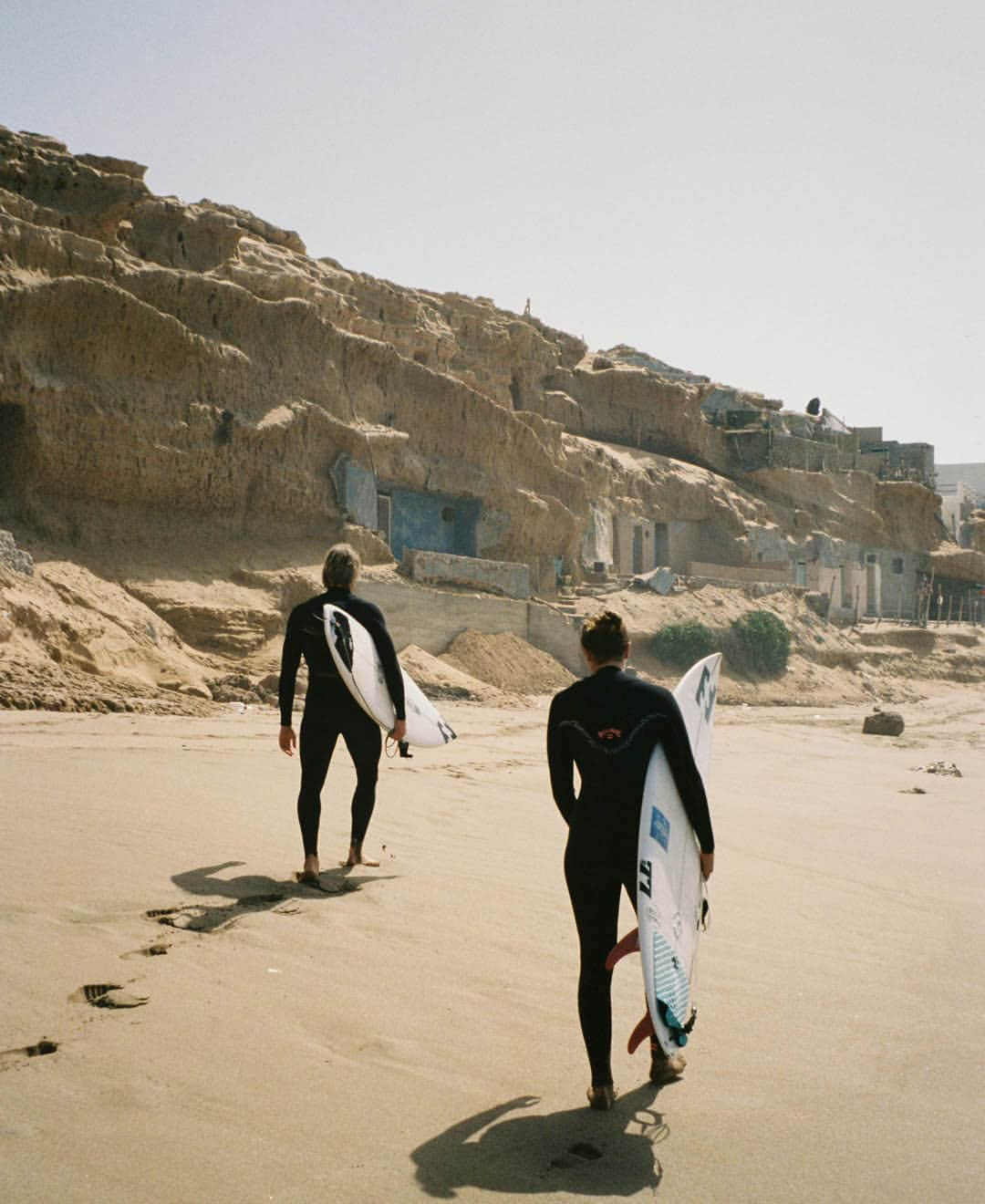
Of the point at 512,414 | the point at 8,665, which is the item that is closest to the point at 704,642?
the point at 512,414

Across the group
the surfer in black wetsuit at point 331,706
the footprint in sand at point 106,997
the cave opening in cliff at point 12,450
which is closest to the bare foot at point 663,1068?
the footprint in sand at point 106,997

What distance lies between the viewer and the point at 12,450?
51.2 ft

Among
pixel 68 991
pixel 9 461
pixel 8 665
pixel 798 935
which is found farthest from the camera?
pixel 9 461

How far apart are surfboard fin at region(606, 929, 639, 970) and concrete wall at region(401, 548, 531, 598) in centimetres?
1632

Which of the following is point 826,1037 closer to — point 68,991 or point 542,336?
point 68,991

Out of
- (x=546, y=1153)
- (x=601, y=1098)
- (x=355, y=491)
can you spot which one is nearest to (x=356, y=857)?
(x=601, y=1098)

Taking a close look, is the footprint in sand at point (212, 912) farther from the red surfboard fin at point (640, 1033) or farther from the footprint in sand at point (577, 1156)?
the footprint in sand at point (577, 1156)

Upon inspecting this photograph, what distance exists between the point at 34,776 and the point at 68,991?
3318mm

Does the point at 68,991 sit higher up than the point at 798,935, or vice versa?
the point at 68,991

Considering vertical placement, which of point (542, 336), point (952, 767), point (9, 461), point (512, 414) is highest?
point (542, 336)

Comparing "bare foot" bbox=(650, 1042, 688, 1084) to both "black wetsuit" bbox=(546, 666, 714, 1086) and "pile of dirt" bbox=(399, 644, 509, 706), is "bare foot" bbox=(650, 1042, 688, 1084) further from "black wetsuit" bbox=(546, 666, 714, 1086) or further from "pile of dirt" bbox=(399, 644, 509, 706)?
"pile of dirt" bbox=(399, 644, 509, 706)

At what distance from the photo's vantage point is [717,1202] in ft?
8.14

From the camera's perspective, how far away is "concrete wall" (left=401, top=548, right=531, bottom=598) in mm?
19594

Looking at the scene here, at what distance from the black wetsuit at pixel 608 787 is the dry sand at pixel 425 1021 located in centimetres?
44
